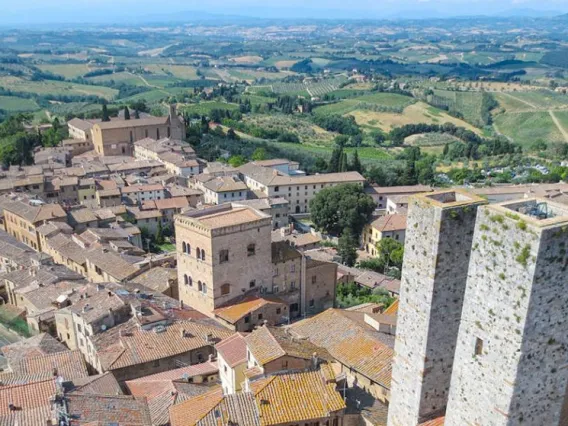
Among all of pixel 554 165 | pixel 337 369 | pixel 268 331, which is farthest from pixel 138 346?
pixel 554 165

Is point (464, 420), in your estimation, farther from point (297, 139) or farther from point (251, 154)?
point (297, 139)

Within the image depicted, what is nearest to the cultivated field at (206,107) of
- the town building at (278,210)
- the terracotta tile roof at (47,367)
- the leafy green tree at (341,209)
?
the town building at (278,210)

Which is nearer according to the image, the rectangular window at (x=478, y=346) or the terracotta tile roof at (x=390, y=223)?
the rectangular window at (x=478, y=346)

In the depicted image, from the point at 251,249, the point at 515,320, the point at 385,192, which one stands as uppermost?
the point at 515,320

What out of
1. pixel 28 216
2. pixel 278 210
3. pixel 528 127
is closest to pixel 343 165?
pixel 278 210

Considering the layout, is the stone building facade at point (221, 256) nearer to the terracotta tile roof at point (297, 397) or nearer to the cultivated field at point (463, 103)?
the terracotta tile roof at point (297, 397)

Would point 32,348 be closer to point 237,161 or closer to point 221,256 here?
point 221,256
